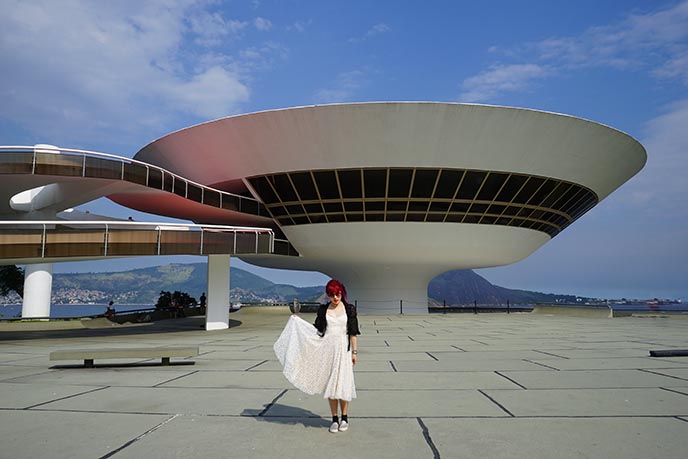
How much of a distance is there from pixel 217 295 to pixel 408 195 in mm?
11515

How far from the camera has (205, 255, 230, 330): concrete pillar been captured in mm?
22578

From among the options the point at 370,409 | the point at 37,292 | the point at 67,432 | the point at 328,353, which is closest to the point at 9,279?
the point at 37,292

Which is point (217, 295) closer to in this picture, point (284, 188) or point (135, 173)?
point (135, 173)

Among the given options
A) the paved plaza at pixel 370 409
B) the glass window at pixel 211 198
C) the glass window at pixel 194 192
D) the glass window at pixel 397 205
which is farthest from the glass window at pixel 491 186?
the paved plaza at pixel 370 409

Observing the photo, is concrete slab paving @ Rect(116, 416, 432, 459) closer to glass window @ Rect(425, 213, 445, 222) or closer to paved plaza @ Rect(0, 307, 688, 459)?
paved plaza @ Rect(0, 307, 688, 459)

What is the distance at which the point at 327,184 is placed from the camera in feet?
90.7

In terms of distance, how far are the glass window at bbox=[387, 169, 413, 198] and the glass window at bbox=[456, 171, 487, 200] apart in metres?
3.01

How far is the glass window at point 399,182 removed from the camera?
26.7 m

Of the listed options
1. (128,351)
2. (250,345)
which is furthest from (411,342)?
(128,351)

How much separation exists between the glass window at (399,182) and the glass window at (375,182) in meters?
0.36

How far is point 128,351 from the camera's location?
9453 mm

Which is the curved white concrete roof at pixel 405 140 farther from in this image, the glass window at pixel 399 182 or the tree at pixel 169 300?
the tree at pixel 169 300

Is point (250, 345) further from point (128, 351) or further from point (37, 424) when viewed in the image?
point (37, 424)

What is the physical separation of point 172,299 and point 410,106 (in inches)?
871
